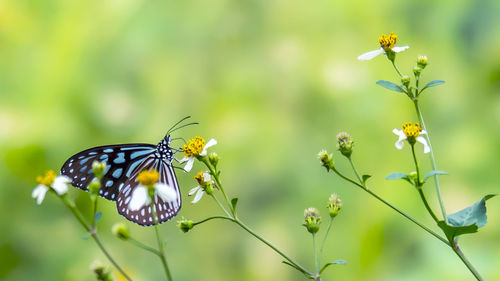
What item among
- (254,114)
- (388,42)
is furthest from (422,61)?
(254,114)

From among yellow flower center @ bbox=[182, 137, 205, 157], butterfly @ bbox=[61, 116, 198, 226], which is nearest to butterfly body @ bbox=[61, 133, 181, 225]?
butterfly @ bbox=[61, 116, 198, 226]

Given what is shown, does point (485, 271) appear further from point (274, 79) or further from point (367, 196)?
point (274, 79)

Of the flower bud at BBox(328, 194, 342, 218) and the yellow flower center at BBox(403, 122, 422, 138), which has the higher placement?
the yellow flower center at BBox(403, 122, 422, 138)

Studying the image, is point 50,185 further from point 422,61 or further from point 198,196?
point 422,61

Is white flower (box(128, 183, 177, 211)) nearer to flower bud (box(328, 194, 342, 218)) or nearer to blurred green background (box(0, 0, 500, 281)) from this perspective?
flower bud (box(328, 194, 342, 218))

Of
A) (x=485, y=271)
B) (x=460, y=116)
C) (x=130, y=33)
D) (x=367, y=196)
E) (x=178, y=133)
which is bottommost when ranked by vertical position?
(x=485, y=271)

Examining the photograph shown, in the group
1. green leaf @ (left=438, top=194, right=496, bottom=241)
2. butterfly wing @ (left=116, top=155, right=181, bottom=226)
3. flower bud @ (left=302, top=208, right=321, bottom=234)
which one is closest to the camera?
green leaf @ (left=438, top=194, right=496, bottom=241)

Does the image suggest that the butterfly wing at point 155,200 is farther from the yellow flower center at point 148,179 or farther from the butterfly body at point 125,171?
the yellow flower center at point 148,179

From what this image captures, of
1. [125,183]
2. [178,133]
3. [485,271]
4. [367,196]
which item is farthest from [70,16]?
[485,271]
